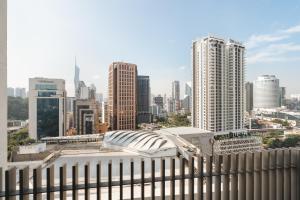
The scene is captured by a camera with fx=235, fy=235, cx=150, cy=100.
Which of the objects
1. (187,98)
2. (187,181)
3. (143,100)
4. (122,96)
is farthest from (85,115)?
(187,181)

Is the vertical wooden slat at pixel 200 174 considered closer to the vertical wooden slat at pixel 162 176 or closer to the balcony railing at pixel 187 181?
the balcony railing at pixel 187 181

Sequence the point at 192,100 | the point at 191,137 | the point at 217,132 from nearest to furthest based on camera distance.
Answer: the point at 191,137 → the point at 217,132 → the point at 192,100

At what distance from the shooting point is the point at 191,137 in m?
11.5

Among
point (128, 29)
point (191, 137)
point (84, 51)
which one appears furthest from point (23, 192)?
point (191, 137)

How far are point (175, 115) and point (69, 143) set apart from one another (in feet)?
24.0

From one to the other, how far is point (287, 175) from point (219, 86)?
1309 cm

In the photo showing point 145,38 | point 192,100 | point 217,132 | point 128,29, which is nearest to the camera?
point 128,29

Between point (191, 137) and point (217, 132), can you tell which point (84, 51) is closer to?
point (191, 137)

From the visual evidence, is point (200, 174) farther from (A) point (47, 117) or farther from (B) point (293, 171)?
(A) point (47, 117)

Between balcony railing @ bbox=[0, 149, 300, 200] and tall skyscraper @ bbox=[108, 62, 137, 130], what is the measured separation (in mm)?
15952

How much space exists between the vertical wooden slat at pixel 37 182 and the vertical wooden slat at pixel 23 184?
3 centimetres

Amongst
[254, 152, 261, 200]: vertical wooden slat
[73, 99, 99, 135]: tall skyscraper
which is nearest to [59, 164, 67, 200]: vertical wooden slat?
[254, 152, 261, 200]: vertical wooden slat

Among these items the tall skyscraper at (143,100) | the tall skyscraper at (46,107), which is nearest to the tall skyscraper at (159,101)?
the tall skyscraper at (143,100)

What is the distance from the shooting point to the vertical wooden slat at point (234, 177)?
115 cm
